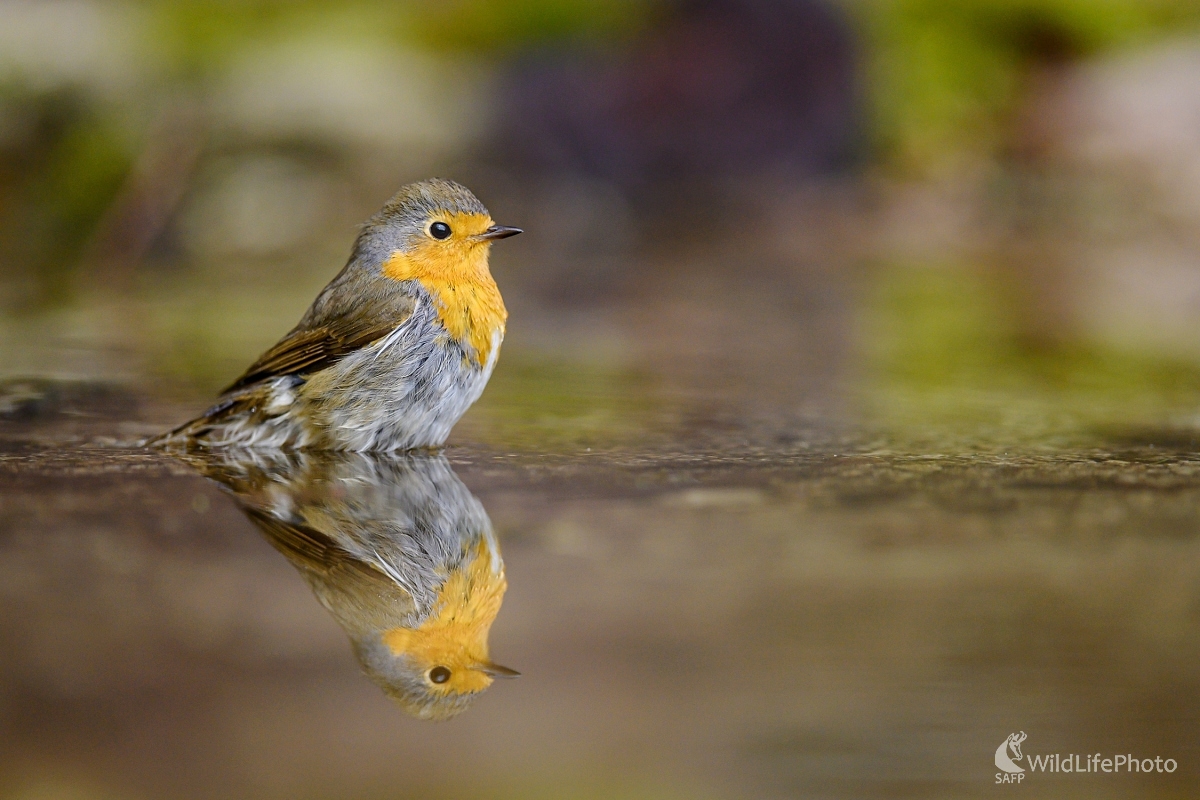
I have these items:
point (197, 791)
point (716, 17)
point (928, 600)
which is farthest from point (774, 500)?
point (716, 17)

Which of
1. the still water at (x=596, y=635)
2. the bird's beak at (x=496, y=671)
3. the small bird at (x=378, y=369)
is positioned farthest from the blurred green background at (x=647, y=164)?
the bird's beak at (x=496, y=671)

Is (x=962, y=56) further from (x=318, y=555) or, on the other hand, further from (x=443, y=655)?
(x=443, y=655)

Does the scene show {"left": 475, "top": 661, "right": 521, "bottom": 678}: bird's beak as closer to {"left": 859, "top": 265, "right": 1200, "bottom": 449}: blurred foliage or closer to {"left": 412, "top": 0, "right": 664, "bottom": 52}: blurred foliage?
{"left": 859, "top": 265, "right": 1200, "bottom": 449}: blurred foliage

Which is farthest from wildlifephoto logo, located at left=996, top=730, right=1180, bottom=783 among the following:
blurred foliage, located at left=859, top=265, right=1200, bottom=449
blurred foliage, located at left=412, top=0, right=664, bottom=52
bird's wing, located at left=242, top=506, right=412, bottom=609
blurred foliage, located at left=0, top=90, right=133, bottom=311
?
blurred foliage, located at left=412, top=0, right=664, bottom=52

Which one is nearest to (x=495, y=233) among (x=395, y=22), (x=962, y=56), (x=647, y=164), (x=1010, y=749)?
(x=1010, y=749)

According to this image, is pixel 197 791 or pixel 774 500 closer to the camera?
pixel 197 791

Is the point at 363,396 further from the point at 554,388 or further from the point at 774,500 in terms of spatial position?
the point at 774,500

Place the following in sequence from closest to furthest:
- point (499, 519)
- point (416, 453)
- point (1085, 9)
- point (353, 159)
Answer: point (499, 519), point (416, 453), point (353, 159), point (1085, 9)
